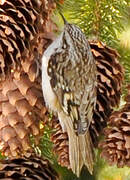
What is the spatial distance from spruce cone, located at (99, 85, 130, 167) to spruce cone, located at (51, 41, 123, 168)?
2.3 inches

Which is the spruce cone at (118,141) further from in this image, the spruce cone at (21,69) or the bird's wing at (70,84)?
the bird's wing at (70,84)

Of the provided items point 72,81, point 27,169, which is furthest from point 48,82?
point 27,169

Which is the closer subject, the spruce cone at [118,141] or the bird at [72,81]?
the spruce cone at [118,141]

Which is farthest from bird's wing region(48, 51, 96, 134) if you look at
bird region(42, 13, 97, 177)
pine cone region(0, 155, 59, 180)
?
pine cone region(0, 155, 59, 180)

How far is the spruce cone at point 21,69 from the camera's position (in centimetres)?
99

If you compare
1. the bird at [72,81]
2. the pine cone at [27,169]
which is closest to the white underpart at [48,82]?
the bird at [72,81]

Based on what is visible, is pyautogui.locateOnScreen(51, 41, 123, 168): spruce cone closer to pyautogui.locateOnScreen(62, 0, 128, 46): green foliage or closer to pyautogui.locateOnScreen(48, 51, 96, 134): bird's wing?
pyautogui.locateOnScreen(62, 0, 128, 46): green foliage

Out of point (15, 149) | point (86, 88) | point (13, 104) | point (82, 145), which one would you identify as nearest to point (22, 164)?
point (15, 149)

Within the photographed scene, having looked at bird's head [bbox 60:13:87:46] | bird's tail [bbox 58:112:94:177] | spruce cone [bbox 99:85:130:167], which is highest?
bird's head [bbox 60:13:87:46]

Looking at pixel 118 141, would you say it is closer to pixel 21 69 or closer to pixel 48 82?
pixel 21 69

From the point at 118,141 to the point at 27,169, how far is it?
0.22 metres

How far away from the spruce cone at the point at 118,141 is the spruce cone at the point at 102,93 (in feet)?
0.19

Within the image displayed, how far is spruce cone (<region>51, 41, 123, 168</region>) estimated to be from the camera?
44.4 inches

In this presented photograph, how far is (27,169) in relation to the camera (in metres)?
1.08
